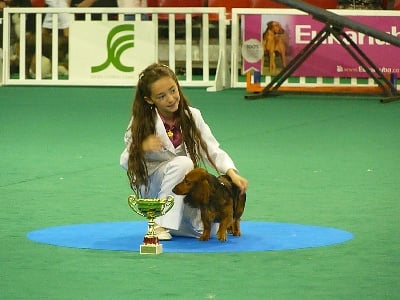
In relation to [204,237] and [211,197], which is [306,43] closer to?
[204,237]

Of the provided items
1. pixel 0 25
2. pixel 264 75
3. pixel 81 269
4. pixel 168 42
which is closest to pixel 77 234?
pixel 81 269

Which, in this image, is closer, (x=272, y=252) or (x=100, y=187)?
(x=272, y=252)

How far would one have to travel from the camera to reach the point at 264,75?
1686 cm

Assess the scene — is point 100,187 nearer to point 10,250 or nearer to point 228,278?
point 10,250

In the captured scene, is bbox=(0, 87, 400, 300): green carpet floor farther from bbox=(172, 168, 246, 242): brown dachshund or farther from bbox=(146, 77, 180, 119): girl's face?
bbox=(146, 77, 180, 119): girl's face

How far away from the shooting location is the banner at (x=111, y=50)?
17500mm

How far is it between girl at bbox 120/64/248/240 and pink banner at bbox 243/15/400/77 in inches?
387

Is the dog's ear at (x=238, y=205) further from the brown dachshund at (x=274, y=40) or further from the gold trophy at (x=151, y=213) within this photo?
the brown dachshund at (x=274, y=40)

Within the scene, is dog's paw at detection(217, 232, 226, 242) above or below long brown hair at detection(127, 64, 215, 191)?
below

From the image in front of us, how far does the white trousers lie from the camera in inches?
255

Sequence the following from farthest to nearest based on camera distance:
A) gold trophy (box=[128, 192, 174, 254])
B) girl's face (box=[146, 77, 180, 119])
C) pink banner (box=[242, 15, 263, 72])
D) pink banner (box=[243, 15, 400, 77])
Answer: pink banner (box=[242, 15, 263, 72])
pink banner (box=[243, 15, 400, 77])
girl's face (box=[146, 77, 180, 119])
gold trophy (box=[128, 192, 174, 254])

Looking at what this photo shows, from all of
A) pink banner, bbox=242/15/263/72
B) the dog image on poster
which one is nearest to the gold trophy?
the dog image on poster

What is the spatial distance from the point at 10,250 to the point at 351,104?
942 centimetres

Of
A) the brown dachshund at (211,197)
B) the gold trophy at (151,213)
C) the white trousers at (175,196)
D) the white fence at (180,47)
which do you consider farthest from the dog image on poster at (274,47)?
the gold trophy at (151,213)
